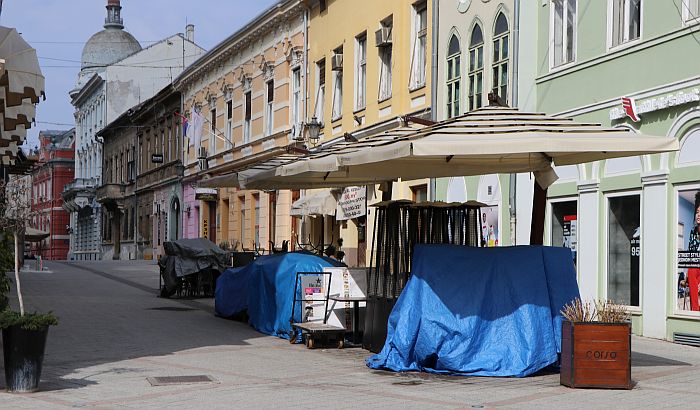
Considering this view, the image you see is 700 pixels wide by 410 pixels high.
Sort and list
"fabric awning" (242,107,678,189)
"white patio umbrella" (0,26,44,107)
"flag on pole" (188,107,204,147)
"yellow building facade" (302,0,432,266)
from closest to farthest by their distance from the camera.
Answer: "fabric awning" (242,107,678,189) < "white patio umbrella" (0,26,44,107) < "yellow building facade" (302,0,432,266) < "flag on pole" (188,107,204,147)

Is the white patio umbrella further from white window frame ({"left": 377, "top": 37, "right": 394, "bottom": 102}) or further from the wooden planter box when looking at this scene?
white window frame ({"left": 377, "top": 37, "right": 394, "bottom": 102})

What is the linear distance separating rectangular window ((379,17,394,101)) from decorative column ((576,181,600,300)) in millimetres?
8816

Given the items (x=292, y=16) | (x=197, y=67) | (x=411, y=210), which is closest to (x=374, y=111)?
(x=292, y=16)

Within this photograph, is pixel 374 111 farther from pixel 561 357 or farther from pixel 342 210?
pixel 561 357

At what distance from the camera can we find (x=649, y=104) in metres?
15.7

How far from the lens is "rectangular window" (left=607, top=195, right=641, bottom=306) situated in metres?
16.3

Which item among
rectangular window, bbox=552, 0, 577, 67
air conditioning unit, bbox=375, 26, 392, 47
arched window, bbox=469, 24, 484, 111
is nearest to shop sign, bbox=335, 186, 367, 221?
air conditioning unit, bbox=375, 26, 392, 47

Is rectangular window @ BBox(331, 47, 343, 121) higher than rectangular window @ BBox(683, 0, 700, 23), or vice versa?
rectangular window @ BBox(331, 47, 343, 121)

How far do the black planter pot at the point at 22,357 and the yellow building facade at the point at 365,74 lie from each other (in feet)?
46.8

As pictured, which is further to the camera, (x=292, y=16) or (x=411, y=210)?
(x=292, y=16)

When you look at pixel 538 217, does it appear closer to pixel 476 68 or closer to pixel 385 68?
pixel 476 68

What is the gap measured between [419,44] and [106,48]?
190 feet

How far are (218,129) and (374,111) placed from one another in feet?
53.4

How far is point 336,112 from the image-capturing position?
2945 centimetres
